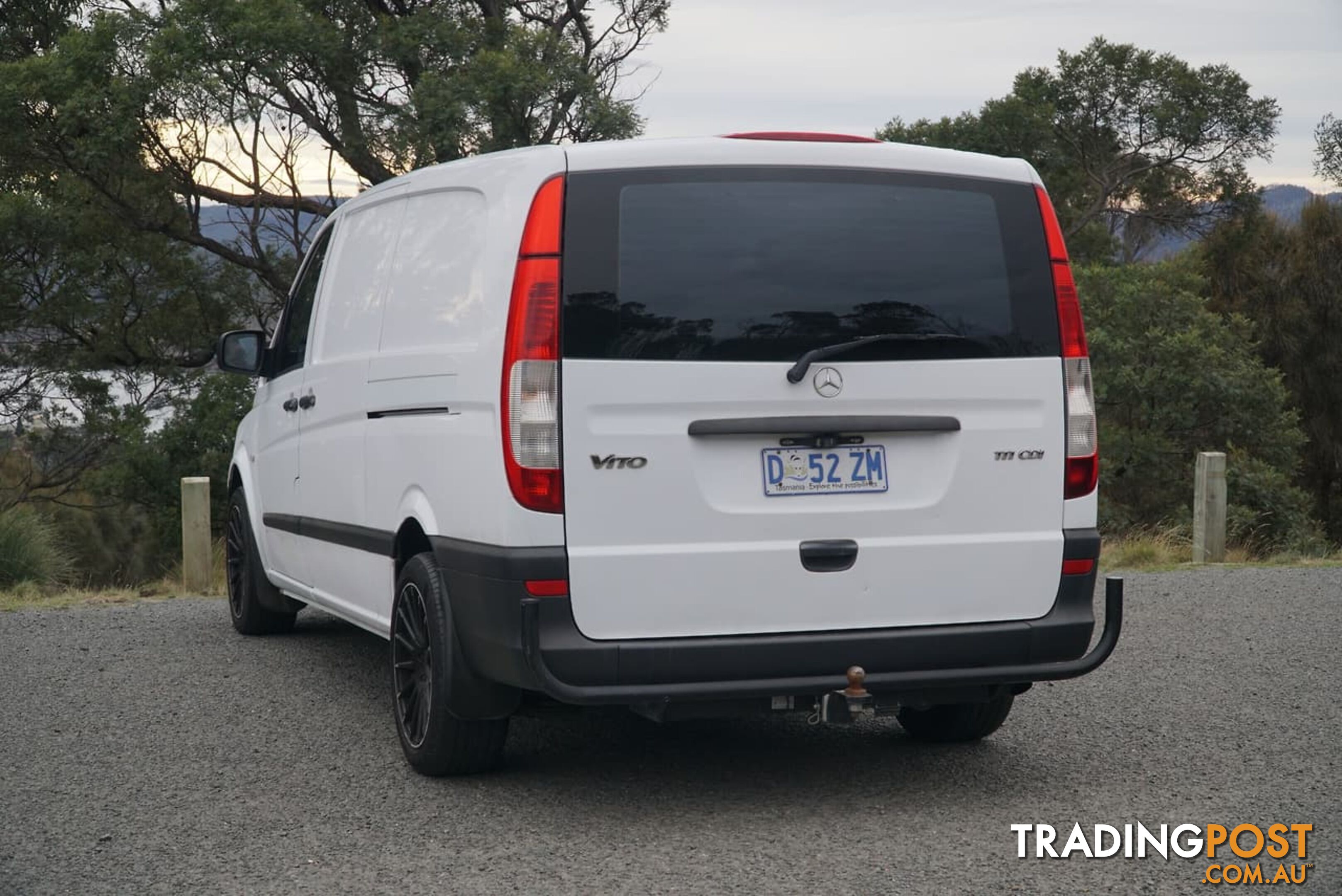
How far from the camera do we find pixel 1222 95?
1490 inches

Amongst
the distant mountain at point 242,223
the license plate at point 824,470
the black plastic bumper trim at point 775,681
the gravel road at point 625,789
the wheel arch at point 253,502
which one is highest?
the distant mountain at point 242,223

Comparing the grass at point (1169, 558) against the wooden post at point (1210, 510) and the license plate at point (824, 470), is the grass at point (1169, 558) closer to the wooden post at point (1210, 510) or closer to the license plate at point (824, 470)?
the wooden post at point (1210, 510)

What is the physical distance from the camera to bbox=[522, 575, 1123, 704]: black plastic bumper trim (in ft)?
15.3

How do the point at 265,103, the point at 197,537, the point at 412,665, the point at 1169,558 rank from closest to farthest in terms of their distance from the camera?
the point at 412,665
the point at 197,537
the point at 1169,558
the point at 265,103

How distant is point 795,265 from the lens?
495cm

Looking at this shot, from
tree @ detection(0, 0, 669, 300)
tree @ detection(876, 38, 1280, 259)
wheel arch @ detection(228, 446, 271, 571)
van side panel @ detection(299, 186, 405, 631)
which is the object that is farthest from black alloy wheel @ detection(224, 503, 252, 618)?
tree @ detection(876, 38, 1280, 259)

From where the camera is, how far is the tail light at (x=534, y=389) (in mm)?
4668

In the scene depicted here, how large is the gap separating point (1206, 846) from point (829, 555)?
1356 millimetres

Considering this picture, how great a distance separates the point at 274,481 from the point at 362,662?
3.44ft

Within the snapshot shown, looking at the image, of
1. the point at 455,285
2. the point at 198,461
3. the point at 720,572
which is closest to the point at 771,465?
the point at 720,572

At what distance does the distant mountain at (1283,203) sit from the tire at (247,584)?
30447 mm

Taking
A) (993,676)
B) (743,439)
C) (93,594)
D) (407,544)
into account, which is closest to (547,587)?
(743,439)

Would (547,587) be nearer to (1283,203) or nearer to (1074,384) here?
(1074,384)

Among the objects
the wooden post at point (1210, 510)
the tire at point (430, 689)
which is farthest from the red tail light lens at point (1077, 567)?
the wooden post at point (1210, 510)
